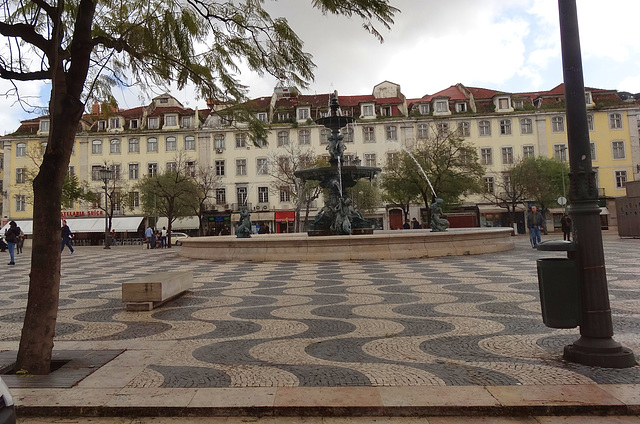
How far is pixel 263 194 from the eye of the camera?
4541 centimetres

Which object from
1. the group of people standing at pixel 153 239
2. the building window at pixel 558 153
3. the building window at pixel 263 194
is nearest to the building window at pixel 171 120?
the building window at pixel 263 194

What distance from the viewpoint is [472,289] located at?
7.77 m

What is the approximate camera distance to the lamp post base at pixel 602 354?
11.8 ft

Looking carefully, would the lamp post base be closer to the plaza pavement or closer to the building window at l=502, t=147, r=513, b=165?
the plaza pavement

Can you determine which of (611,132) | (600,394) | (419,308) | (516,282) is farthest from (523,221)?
(600,394)

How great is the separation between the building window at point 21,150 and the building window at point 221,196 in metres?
21.1

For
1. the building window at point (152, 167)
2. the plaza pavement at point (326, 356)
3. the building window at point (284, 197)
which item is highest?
the building window at point (152, 167)

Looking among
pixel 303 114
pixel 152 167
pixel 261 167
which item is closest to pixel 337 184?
pixel 261 167

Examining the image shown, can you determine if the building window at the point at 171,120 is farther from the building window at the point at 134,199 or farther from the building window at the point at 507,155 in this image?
the building window at the point at 507,155

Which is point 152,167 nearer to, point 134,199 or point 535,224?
point 134,199

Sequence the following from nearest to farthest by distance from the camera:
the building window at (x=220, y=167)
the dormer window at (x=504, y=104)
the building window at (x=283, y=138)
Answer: the building window at (x=283, y=138)
the dormer window at (x=504, y=104)
the building window at (x=220, y=167)

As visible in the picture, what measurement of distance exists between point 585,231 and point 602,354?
1028 mm

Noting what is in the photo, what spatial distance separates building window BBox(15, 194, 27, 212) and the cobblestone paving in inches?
1735

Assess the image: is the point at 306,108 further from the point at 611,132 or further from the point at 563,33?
the point at 563,33
